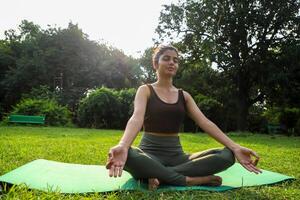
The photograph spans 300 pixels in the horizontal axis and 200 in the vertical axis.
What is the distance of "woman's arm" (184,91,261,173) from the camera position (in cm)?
338

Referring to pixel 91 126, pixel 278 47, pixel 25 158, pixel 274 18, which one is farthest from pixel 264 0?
pixel 25 158

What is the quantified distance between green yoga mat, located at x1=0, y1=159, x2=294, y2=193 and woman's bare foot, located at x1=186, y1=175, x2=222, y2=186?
0.07 m

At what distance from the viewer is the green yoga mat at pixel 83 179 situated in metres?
3.33

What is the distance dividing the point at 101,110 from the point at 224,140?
15988 millimetres

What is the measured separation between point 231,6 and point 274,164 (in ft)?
54.0

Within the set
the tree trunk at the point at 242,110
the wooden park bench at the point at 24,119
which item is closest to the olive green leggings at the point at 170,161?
the wooden park bench at the point at 24,119

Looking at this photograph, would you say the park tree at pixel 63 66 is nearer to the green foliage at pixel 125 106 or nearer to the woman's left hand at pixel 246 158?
the green foliage at pixel 125 106

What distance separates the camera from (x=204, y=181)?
11.8ft

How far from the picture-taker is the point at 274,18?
2058 centimetres

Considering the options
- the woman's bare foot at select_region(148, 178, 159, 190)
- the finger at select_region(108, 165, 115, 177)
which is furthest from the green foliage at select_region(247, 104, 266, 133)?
the finger at select_region(108, 165, 115, 177)

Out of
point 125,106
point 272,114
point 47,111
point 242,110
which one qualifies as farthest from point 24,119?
point 272,114

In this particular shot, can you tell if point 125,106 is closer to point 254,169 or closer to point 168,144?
point 168,144

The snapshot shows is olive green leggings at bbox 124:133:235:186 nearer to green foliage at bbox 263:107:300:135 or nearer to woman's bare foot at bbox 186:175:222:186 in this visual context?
woman's bare foot at bbox 186:175:222:186

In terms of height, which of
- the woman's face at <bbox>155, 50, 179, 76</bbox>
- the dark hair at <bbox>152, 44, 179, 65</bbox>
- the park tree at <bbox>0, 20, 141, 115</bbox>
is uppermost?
the park tree at <bbox>0, 20, 141, 115</bbox>
